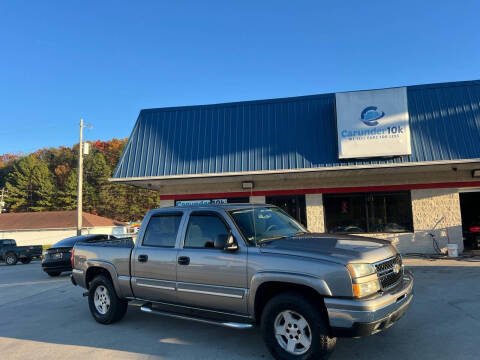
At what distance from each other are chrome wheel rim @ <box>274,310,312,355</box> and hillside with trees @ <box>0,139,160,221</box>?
2582 inches

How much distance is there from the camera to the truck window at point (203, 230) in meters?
4.91

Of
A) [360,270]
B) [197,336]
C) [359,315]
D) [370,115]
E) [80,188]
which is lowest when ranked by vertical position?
[197,336]

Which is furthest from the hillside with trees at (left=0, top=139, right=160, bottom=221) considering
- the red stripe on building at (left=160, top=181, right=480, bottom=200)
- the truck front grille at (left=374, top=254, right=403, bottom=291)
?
the truck front grille at (left=374, top=254, right=403, bottom=291)

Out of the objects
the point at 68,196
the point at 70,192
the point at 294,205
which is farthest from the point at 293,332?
the point at 68,196

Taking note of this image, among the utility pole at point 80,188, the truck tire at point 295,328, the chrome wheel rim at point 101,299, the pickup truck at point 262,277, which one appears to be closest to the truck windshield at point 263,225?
the pickup truck at point 262,277

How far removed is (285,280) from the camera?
13.3ft

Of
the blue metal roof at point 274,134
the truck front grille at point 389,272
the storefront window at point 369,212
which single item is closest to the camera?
the truck front grille at point 389,272

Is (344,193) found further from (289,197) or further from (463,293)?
(463,293)

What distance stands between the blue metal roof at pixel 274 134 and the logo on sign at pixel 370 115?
1.11 m

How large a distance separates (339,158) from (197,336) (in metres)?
8.30

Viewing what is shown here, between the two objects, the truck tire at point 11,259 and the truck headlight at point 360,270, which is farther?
the truck tire at point 11,259

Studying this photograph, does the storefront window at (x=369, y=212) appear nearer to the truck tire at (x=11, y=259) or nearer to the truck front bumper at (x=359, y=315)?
the truck front bumper at (x=359, y=315)

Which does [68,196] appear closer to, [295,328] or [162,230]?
[162,230]

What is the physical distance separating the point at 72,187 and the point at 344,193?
205 ft
